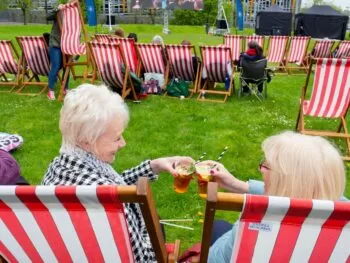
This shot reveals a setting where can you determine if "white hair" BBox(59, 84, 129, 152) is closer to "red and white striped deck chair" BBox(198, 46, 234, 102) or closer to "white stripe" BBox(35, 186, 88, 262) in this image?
"white stripe" BBox(35, 186, 88, 262)

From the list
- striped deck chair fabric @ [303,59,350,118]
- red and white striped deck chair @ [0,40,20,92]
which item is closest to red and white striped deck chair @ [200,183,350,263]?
striped deck chair fabric @ [303,59,350,118]

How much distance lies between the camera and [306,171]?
1.56 meters

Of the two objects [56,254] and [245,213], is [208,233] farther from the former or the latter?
[56,254]

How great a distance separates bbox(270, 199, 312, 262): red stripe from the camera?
1358 mm

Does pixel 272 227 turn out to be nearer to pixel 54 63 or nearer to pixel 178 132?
pixel 178 132

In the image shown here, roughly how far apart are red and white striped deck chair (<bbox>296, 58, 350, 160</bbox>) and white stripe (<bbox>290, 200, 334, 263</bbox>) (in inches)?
135

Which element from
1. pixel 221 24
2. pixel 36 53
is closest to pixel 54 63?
pixel 36 53

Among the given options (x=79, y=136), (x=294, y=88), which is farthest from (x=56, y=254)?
(x=294, y=88)

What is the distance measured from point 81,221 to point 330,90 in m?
4.16

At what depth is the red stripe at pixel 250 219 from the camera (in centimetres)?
137

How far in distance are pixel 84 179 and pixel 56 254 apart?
0.33 metres

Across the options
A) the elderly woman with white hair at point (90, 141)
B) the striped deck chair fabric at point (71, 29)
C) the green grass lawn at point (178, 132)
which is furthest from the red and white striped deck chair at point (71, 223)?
the striped deck chair fabric at point (71, 29)

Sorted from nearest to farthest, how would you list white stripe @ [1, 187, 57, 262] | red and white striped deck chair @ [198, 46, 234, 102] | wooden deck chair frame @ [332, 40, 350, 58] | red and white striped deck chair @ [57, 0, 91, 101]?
white stripe @ [1, 187, 57, 262] < red and white striped deck chair @ [57, 0, 91, 101] < red and white striped deck chair @ [198, 46, 234, 102] < wooden deck chair frame @ [332, 40, 350, 58]

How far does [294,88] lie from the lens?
8.69 meters
